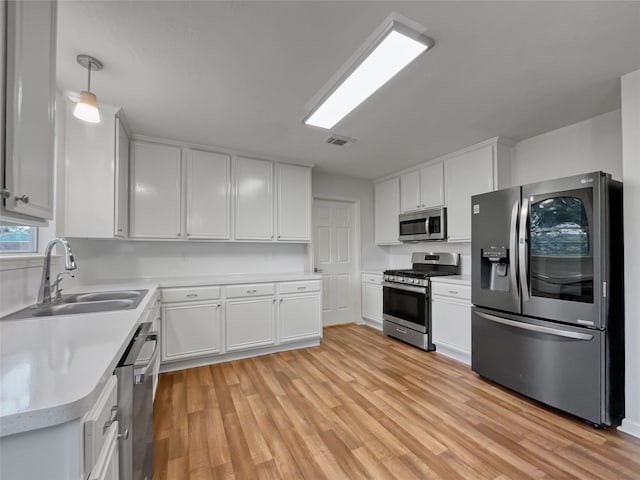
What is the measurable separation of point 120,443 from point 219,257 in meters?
2.70

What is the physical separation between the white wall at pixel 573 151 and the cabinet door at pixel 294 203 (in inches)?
95.1

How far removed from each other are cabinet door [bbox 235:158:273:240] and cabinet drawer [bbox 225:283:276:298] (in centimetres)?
61

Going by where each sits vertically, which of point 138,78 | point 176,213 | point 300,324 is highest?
point 138,78

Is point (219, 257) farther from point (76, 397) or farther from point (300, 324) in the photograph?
point (76, 397)

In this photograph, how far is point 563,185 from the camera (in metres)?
2.07

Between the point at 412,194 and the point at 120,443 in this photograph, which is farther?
the point at 412,194

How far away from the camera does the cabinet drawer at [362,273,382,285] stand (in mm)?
4162

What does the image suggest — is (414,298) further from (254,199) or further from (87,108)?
(87,108)

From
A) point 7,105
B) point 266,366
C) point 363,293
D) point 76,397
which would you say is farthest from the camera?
point 363,293

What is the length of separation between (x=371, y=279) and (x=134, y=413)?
3.53m

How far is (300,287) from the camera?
3.46 metres

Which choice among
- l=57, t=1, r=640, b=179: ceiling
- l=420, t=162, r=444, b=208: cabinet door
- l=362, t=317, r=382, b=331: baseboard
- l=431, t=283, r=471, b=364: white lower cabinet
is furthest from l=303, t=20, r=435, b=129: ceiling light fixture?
l=362, t=317, r=382, b=331: baseboard

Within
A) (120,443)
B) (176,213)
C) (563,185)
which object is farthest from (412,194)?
(120,443)

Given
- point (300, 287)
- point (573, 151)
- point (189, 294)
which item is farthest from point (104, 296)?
point (573, 151)
